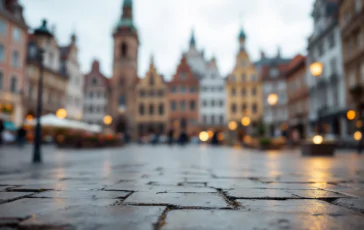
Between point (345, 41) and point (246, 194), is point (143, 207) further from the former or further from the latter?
point (345, 41)

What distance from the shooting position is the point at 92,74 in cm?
5112

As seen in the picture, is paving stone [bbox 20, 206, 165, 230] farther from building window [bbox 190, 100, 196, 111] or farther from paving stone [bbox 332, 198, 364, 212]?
building window [bbox 190, 100, 196, 111]

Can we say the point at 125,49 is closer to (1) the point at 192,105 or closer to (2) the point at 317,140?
(1) the point at 192,105

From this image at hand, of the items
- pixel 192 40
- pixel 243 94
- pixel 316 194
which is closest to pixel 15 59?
pixel 243 94

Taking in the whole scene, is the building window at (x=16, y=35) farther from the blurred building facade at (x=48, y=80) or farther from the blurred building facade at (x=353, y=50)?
the blurred building facade at (x=353, y=50)

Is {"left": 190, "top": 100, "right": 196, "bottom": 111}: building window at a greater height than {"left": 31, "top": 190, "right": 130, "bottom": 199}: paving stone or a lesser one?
greater

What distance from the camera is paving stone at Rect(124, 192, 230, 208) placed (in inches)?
103

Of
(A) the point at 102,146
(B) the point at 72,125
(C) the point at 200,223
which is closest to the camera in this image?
(C) the point at 200,223

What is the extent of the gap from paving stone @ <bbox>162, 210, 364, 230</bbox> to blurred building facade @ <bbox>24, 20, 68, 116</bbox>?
32.5 metres

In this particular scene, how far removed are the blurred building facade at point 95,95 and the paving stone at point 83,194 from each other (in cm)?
4913

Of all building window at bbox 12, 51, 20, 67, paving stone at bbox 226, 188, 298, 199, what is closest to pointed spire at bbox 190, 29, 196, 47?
building window at bbox 12, 51, 20, 67

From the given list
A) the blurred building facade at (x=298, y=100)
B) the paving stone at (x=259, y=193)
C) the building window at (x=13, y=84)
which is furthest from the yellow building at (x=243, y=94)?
the paving stone at (x=259, y=193)

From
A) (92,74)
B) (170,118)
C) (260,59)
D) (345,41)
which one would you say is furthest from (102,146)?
(260,59)

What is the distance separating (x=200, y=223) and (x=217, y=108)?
47.9m
